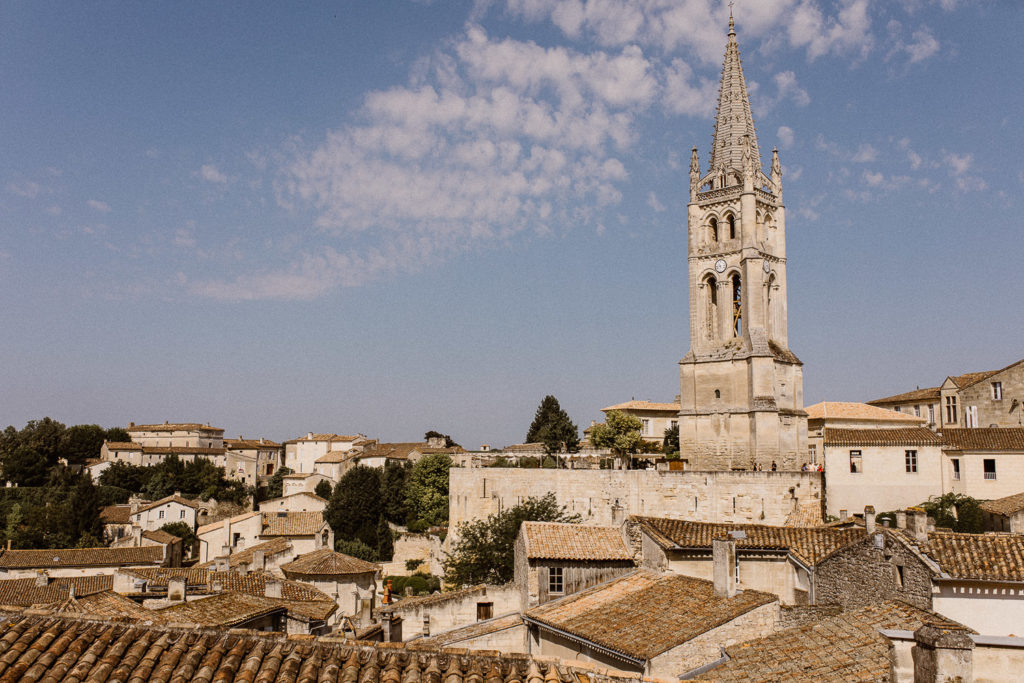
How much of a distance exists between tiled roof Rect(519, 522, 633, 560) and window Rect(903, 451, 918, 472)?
15.9m

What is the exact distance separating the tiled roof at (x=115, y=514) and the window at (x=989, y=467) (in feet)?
179

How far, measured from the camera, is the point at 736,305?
132ft

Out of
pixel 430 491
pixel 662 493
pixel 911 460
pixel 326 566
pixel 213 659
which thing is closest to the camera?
pixel 213 659

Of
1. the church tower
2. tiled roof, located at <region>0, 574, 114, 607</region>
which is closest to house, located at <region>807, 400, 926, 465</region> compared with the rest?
the church tower

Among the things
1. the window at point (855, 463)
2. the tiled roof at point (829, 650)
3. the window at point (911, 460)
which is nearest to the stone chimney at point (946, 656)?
the tiled roof at point (829, 650)

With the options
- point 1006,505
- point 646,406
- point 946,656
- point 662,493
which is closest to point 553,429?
point 646,406

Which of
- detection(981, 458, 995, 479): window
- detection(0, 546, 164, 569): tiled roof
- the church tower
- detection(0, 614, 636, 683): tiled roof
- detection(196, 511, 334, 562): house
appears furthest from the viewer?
detection(196, 511, 334, 562): house

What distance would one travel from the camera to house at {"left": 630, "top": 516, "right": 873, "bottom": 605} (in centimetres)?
1752

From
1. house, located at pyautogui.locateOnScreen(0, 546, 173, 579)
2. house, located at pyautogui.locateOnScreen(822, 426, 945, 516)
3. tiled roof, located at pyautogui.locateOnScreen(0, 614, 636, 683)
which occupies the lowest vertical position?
house, located at pyautogui.locateOnScreen(0, 546, 173, 579)

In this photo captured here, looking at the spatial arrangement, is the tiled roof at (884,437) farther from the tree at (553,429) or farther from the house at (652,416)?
the house at (652,416)

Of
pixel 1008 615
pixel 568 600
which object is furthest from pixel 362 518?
pixel 1008 615

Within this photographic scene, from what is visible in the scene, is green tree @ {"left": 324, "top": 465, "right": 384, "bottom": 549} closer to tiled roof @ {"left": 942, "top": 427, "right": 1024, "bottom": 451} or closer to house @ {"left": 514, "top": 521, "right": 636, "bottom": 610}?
house @ {"left": 514, "top": 521, "right": 636, "bottom": 610}

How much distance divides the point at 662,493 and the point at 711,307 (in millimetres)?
11503

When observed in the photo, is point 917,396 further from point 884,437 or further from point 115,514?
point 115,514
